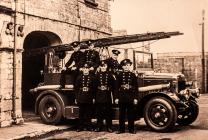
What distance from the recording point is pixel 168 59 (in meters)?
31.7

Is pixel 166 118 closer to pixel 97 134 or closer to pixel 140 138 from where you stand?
pixel 140 138

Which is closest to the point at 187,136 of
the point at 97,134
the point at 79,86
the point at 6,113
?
the point at 97,134

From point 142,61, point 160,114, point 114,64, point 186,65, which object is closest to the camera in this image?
point 160,114

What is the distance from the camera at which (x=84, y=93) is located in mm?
9773

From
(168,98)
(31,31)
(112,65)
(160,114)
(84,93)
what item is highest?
(31,31)

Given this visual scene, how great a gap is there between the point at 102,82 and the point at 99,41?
1.59 metres

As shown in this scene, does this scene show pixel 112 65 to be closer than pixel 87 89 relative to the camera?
No

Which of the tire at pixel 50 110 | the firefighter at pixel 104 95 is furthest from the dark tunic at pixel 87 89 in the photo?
the tire at pixel 50 110

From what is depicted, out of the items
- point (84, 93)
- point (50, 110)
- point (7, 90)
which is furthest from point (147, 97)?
point (7, 90)

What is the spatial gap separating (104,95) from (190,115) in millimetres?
2554

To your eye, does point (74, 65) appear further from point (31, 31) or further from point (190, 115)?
point (190, 115)

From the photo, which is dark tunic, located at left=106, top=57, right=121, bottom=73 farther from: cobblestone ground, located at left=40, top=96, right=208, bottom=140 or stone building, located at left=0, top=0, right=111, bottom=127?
stone building, located at left=0, top=0, right=111, bottom=127

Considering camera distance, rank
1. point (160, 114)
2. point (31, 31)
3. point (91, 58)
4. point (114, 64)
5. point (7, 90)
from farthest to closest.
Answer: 1. point (31, 31)
2. point (7, 90)
3. point (91, 58)
4. point (114, 64)
5. point (160, 114)

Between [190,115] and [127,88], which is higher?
[127,88]
